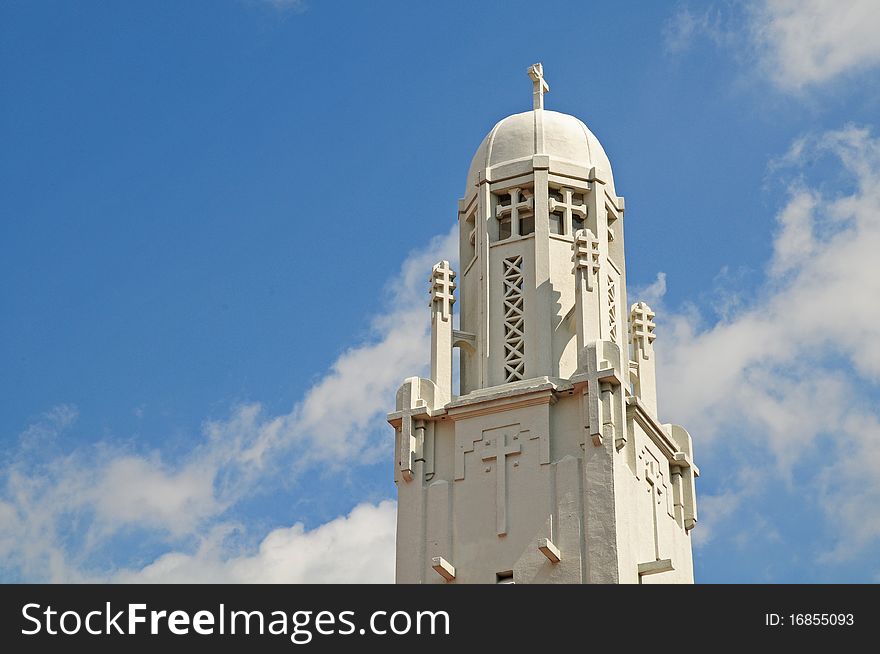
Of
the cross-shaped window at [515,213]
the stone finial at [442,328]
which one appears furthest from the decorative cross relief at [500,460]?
the cross-shaped window at [515,213]

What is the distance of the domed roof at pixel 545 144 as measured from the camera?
Answer: 53.1m

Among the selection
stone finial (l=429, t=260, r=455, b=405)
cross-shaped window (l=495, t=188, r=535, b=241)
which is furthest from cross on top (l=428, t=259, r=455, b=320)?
cross-shaped window (l=495, t=188, r=535, b=241)

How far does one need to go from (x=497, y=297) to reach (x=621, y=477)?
6853 millimetres

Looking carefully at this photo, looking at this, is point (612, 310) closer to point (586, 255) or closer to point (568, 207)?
point (586, 255)

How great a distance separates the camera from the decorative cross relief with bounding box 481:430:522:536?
4666 cm

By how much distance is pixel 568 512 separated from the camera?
4603 cm

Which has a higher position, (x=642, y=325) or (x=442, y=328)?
(x=642, y=325)

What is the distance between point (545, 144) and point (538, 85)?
3011mm

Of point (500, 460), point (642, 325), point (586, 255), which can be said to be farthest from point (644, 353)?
point (500, 460)

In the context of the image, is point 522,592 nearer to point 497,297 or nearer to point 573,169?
point 497,297

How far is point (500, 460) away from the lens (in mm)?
47406

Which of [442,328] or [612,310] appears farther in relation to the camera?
[612,310]

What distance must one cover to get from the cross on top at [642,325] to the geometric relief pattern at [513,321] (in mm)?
3679

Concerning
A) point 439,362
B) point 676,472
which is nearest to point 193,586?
point 439,362
